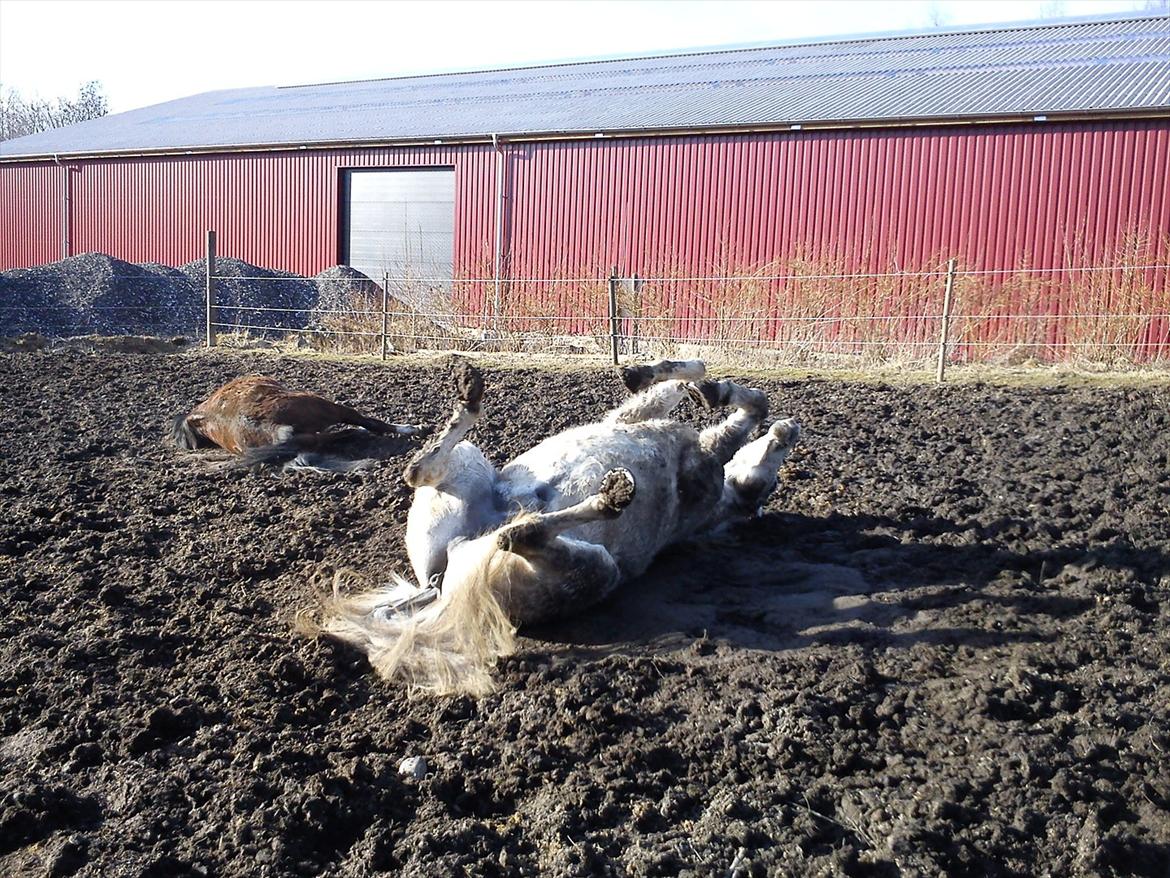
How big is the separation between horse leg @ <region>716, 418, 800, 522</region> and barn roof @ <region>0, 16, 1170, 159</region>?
1178 cm

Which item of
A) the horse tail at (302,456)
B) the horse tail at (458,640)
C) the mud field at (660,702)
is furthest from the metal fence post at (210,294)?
the horse tail at (458,640)

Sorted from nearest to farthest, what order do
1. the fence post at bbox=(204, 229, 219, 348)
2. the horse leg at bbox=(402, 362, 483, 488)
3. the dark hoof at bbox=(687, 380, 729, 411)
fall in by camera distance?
the horse leg at bbox=(402, 362, 483, 488)
the dark hoof at bbox=(687, 380, 729, 411)
the fence post at bbox=(204, 229, 219, 348)

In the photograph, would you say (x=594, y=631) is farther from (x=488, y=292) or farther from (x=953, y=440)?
(x=488, y=292)

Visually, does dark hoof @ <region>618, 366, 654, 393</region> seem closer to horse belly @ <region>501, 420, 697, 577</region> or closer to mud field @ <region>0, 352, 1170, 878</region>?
horse belly @ <region>501, 420, 697, 577</region>

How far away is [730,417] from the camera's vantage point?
5.46 m

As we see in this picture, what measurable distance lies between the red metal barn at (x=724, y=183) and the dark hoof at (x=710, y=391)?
7.51m

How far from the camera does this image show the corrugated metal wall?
590 inches

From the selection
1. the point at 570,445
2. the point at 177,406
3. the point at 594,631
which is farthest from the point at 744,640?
the point at 177,406

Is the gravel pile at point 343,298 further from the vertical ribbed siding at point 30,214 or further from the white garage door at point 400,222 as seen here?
the vertical ribbed siding at point 30,214

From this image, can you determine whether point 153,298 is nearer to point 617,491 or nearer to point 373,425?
point 373,425

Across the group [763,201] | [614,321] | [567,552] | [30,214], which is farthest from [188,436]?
[30,214]

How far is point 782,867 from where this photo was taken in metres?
2.66

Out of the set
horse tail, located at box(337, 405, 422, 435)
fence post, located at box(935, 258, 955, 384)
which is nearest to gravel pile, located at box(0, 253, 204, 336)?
horse tail, located at box(337, 405, 422, 435)

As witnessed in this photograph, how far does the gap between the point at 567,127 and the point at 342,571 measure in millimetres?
16230
